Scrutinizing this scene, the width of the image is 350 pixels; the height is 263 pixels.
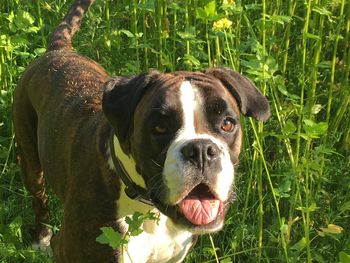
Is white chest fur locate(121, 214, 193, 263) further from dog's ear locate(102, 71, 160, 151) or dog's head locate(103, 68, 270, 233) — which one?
dog's ear locate(102, 71, 160, 151)

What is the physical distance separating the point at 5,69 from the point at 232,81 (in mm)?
2106

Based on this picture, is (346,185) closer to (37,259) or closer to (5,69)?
(37,259)

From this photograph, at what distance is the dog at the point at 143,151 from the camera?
2719mm

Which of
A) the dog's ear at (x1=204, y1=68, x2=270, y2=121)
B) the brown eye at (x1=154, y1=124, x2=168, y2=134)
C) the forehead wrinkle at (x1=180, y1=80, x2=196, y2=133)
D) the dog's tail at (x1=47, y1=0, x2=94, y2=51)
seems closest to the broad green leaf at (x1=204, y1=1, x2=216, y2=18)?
the dog's ear at (x1=204, y1=68, x2=270, y2=121)

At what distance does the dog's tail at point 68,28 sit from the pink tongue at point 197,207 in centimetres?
192

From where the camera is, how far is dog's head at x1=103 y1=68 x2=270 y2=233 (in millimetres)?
2648

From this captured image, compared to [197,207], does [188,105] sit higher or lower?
higher

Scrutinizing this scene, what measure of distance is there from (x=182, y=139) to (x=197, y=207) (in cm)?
30

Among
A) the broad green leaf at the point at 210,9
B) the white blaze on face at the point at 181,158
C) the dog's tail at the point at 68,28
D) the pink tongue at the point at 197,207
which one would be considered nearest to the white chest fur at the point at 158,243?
the pink tongue at the point at 197,207

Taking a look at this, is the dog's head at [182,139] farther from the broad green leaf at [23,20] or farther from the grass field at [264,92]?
the broad green leaf at [23,20]

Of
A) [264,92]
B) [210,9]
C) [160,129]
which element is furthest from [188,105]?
[264,92]

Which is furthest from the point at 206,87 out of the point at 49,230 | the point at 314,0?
the point at 49,230

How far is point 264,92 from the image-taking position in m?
3.55

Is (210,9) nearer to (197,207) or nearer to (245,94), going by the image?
(245,94)
